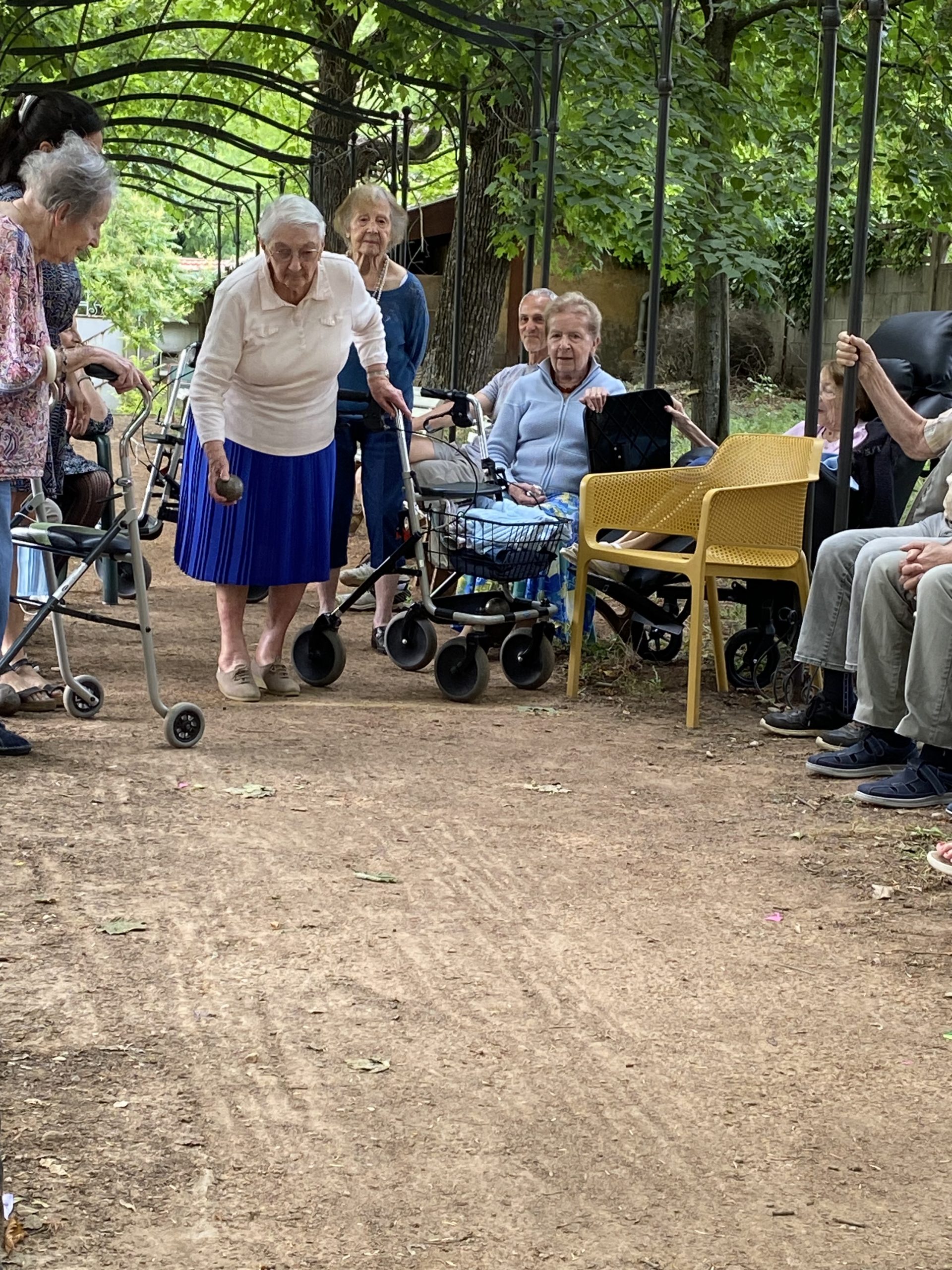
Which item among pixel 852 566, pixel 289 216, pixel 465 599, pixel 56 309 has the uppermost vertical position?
pixel 289 216

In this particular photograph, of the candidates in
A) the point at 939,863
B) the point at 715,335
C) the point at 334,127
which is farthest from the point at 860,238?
the point at 334,127

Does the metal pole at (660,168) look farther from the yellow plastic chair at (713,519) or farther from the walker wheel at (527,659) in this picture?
the walker wheel at (527,659)

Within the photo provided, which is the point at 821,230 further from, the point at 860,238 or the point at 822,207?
the point at 860,238

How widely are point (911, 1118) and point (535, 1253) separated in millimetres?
818

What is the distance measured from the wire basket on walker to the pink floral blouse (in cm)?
169

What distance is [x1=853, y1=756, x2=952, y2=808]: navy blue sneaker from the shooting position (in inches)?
185

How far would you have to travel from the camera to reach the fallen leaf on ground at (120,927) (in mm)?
3430

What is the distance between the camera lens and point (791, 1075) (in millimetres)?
2867

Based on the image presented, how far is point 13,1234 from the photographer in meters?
2.18

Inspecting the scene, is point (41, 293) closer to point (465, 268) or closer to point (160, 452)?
point (160, 452)

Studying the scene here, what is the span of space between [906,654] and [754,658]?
1.61 meters

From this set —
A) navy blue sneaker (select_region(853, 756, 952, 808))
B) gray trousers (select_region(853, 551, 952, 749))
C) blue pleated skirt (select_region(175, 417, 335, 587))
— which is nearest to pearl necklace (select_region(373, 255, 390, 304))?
blue pleated skirt (select_region(175, 417, 335, 587))

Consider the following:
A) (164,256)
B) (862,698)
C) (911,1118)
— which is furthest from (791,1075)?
(164,256)

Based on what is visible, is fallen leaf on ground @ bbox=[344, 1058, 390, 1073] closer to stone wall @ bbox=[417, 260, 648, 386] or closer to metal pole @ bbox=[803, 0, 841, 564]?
metal pole @ bbox=[803, 0, 841, 564]
